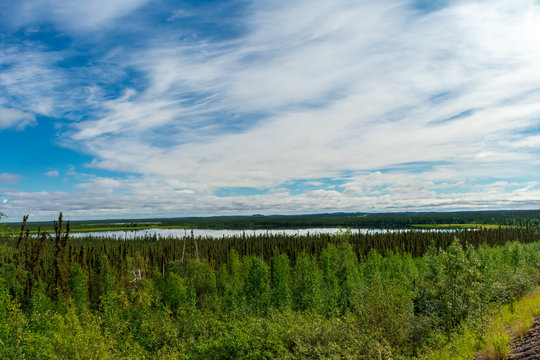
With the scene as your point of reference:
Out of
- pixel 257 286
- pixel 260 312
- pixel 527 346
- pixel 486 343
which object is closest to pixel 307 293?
pixel 260 312

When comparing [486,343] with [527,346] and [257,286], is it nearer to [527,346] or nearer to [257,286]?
[527,346]

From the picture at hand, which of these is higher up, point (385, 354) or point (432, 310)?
point (385, 354)

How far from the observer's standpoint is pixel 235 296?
6612cm

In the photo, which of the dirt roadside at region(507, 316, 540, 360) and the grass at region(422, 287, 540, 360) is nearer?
the dirt roadside at region(507, 316, 540, 360)

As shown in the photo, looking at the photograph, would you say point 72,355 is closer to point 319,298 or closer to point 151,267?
point 319,298

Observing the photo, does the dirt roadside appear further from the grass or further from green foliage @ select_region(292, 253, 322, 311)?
green foliage @ select_region(292, 253, 322, 311)

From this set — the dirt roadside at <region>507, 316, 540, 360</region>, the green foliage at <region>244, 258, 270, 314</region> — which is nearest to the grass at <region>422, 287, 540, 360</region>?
the dirt roadside at <region>507, 316, 540, 360</region>

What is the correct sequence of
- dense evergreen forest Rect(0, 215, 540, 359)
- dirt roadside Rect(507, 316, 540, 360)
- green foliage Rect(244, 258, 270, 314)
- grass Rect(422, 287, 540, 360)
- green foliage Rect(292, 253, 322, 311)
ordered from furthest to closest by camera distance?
green foliage Rect(244, 258, 270, 314) → green foliage Rect(292, 253, 322, 311) → dense evergreen forest Rect(0, 215, 540, 359) → grass Rect(422, 287, 540, 360) → dirt roadside Rect(507, 316, 540, 360)

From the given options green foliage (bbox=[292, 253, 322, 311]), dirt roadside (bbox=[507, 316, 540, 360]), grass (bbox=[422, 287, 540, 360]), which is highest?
dirt roadside (bbox=[507, 316, 540, 360])

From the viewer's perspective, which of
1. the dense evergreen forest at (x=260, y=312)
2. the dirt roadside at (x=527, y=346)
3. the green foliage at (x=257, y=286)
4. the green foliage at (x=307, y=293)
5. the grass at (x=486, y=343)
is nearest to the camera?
the dirt roadside at (x=527, y=346)

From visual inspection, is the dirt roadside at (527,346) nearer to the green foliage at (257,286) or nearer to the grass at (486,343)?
the grass at (486,343)

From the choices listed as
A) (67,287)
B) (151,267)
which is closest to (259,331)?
(67,287)

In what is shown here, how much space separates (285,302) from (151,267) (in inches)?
2895

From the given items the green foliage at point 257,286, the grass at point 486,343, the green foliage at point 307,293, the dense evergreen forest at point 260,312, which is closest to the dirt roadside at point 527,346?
the grass at point 486,343
